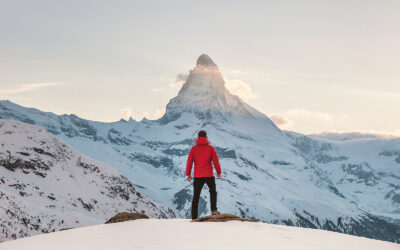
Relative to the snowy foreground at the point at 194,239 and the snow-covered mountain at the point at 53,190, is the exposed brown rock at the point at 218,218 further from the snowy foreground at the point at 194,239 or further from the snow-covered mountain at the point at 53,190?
the snow-covered mountain at the point at 53,190

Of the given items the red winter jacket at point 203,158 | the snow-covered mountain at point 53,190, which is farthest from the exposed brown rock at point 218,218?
the snow-covered mountain at point 53,190

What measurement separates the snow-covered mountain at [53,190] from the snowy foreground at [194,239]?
275 ft

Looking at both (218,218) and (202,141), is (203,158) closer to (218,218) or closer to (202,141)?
(202,141)

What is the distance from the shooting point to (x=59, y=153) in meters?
194

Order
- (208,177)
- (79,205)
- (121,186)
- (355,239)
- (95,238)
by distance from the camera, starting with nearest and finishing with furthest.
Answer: (95,238), (355,239), (208,177), (79,205), (121,186)

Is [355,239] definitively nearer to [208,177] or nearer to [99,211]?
[208,177]

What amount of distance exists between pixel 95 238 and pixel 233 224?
536cm

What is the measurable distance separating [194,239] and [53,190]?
15265cm

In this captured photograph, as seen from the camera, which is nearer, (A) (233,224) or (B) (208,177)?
(A) (233,224)

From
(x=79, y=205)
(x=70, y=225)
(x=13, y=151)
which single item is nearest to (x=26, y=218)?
(x=70, y=225)

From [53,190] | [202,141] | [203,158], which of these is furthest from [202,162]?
[53,190]

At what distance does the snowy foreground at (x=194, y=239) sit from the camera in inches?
528

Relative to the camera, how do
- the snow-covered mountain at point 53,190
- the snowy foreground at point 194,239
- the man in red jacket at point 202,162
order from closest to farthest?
the snowy foreground at point 194,239
the man in red jacket at point 202,162
the snow-covered mountain at point 53,190

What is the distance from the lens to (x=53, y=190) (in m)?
158
